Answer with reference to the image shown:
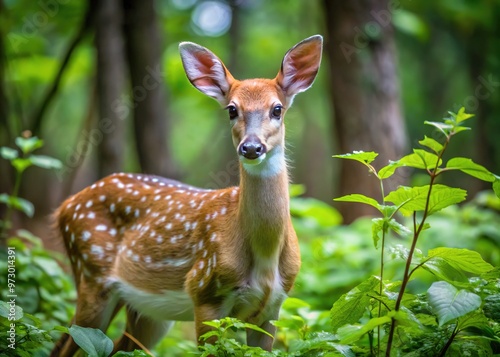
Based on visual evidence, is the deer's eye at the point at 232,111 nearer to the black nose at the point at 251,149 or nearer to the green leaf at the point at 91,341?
the black nose at the point at 251,149

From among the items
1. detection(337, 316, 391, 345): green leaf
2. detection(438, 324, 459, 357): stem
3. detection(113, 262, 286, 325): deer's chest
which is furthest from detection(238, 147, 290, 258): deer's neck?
detection(438, 324, 459, 357): stem

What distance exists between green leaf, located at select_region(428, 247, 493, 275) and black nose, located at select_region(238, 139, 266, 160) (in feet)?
3.98

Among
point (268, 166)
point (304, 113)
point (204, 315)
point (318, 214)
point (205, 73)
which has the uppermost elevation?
point (205, 73)

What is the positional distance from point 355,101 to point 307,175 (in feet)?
41.4

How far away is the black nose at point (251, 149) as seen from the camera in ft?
13.5

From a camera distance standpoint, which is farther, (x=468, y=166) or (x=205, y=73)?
(x=205, y=73)

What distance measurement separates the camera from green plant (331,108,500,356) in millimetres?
3043

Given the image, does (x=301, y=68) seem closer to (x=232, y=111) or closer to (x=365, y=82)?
(x=232, y=111)

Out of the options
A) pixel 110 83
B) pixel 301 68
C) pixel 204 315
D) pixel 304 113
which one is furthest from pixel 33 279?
pixel 304 113

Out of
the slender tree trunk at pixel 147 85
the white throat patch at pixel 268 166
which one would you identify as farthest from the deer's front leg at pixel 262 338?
the slender tree trunk at pixel 147 85

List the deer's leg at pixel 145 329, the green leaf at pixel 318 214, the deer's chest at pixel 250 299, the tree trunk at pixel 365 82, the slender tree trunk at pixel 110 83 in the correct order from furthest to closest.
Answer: the tree trunk at pixel 365 82 < the green leaf at pixel 318 214 < the slender tree trunk at pixel 110 83 < the deer's leg at pixel 145 329 < the deer's chest at pixel 250 299

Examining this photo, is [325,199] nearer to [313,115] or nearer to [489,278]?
[313,115]

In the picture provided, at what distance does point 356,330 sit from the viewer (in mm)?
3260

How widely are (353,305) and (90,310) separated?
7.26ft
